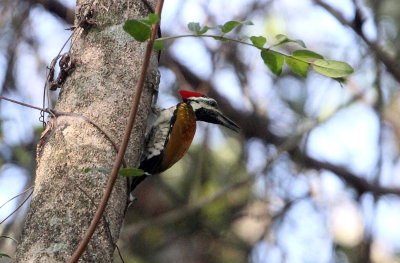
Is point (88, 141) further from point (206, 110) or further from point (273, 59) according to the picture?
point (206, 110)

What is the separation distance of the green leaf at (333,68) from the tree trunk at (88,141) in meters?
0.63

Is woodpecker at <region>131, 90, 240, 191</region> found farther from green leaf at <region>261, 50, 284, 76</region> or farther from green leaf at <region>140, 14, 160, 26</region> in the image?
green leaf at <region>140, 14, 160, 26</region>

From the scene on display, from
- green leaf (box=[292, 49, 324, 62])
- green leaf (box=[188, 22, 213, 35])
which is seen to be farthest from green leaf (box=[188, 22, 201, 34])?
green leaf (box=[292, 49, 324, 62])

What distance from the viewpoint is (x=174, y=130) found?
9.86 feet

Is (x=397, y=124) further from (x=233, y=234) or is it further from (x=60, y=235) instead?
(x=60, y=235)

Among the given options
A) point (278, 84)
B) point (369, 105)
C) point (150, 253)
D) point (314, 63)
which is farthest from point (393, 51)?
point (314, 63)

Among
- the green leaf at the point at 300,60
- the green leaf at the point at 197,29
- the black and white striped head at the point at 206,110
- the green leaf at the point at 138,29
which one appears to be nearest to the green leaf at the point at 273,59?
the green leaf at the point at 300,60

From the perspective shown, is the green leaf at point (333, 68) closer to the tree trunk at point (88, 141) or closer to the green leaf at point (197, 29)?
the green leaf at point (197, 29)

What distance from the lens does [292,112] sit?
183 inches

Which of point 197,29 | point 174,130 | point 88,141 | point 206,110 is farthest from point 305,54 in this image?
point 206,110

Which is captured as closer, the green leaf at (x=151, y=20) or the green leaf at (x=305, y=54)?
the green leaf at (x=151, y=20)

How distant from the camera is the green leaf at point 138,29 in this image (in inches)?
52.4

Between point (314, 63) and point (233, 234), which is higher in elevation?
point (314, 63)

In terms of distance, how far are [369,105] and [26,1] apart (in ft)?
8.59
